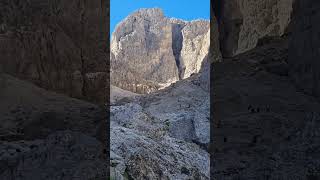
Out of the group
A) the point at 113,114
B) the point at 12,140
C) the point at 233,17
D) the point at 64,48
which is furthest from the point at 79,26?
the point at 12,140

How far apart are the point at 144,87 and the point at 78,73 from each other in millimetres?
24606

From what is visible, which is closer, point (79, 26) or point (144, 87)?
point (79, 26)

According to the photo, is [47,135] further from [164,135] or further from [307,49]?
[164,135]

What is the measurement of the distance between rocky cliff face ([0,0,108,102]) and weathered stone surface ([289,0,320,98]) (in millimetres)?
7693

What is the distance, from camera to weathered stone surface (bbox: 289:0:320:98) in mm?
7355

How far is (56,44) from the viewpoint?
13344mm

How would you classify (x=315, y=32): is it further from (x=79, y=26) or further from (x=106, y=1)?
(x=106, y=1)

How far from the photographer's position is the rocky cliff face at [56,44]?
38.8 ft

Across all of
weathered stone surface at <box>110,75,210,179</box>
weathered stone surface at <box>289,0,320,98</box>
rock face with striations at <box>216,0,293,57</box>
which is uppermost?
rock face with striations at <box>216,0,293,57</box>

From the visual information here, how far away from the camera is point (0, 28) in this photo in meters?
11.6

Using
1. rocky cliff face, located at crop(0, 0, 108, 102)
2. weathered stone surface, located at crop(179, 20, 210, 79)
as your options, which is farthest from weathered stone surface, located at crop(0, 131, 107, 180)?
weathered stone surface, located at crop(179, 20, 210, 79)

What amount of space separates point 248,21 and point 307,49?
6.81 m

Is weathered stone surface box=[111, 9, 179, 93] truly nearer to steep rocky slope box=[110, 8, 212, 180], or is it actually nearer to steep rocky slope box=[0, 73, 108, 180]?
steep rocky slope box=[110, 8, 212, 180]

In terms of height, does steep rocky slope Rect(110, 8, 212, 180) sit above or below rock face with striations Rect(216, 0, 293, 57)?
below
